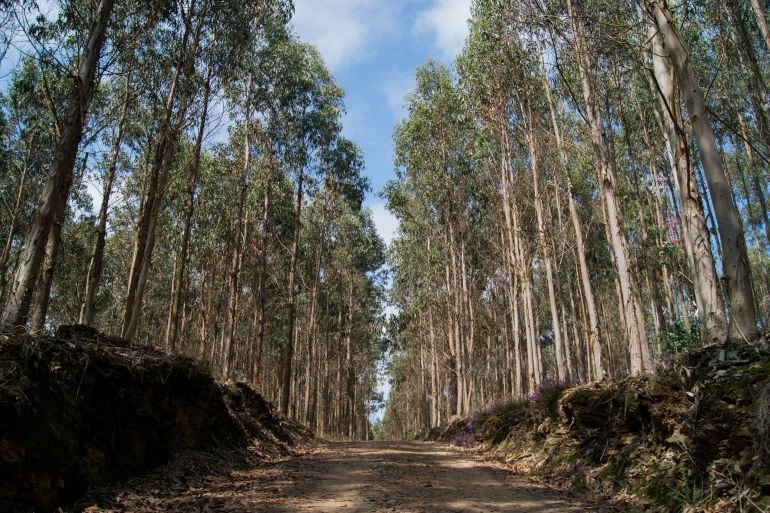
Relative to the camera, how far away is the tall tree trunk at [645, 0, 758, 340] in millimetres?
5246

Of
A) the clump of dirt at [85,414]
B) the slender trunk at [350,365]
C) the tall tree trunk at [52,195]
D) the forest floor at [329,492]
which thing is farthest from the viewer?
the slender trunk at [350,365]

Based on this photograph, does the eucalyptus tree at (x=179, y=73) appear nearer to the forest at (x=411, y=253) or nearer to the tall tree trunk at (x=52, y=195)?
the forest at (x=411, y=253)

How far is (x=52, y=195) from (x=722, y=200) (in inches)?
334

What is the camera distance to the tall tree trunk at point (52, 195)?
620 cm

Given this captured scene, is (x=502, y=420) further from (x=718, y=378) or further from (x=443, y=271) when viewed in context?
(x=443, y=271)

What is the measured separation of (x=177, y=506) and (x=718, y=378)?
5.77 metres

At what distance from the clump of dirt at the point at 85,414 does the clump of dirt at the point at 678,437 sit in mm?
5613

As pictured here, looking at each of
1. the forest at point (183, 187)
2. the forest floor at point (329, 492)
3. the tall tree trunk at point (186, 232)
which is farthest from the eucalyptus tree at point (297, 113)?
the forest floor at point (329, 492)

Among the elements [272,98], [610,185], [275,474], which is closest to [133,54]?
[272,98]

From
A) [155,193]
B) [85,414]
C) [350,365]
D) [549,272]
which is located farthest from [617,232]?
[350,365]

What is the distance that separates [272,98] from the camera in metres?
20.0

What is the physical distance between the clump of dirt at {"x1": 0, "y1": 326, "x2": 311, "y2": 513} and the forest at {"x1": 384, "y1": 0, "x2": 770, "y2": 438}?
671 cm

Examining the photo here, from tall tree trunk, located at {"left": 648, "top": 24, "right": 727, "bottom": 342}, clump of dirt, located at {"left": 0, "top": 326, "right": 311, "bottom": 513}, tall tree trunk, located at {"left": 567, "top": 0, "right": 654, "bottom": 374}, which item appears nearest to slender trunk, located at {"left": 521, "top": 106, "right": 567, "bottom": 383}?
tall tree trunk, located at {"left": 567, "top": 0, "right": 654, "bottom": 374}

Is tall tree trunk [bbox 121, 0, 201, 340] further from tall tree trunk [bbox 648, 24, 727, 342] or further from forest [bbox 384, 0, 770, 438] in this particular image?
tall tree trunk [bbox 648, 24, 727, 342]
